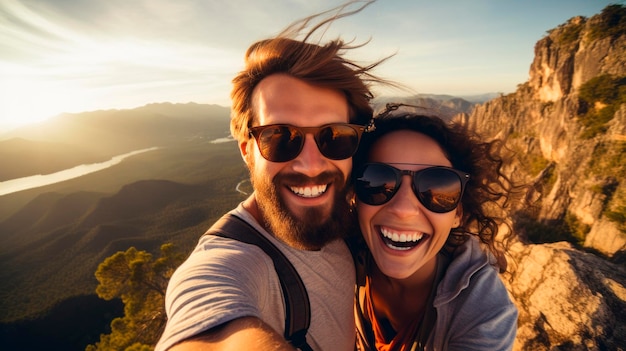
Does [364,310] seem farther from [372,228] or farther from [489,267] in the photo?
[489,267]

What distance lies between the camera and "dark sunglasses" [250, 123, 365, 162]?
121 inches

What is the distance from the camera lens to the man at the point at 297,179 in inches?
99.0

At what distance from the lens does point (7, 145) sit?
181500 millimetres

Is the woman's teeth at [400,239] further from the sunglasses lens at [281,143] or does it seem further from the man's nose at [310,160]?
the sunglasses lens at [281,143]

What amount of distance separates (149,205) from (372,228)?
451 ft

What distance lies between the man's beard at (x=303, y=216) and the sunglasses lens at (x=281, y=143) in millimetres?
227

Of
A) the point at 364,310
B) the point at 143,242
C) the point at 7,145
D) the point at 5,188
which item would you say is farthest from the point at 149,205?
the point at 7,145

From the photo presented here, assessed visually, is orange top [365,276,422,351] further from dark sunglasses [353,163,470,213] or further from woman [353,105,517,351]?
dark sunglasses [353,163,470,213]

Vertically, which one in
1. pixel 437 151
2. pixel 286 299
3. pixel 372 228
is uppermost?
pixel 437 151

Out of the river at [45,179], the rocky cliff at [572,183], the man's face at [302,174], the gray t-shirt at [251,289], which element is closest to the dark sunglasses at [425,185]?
the man's face at [302,174]

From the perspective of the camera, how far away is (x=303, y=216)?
2.99 metres

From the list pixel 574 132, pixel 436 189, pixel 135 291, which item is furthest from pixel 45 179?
pixel 574 132

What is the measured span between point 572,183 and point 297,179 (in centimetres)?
3129

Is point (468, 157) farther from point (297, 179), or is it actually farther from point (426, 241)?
point (297, 179)
